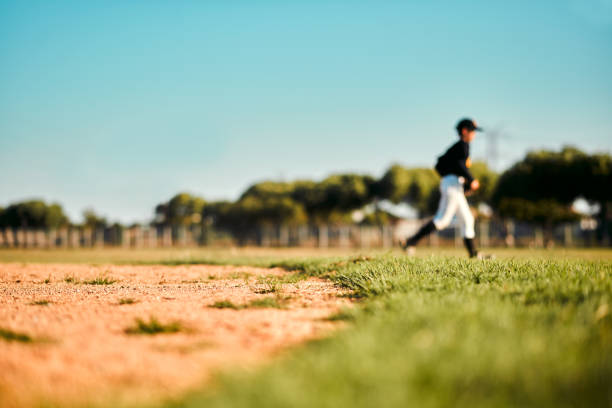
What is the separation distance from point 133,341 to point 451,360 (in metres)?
1.69

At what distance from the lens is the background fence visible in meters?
32.9

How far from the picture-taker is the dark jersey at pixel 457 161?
7.18m

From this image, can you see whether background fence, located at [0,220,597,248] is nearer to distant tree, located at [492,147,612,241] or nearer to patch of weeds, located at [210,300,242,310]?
distant tree, located at [492,147,612,241]

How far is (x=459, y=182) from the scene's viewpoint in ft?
23.8

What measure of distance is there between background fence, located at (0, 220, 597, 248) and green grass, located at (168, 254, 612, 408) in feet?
97.1

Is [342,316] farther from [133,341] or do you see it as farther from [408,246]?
[408,246]

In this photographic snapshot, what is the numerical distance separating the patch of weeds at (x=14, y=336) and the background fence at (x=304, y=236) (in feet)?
99.2

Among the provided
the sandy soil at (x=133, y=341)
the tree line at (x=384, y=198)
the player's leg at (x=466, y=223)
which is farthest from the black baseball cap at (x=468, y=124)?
the tree line at (x=384, y=198)

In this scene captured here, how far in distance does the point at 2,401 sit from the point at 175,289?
9.78ft

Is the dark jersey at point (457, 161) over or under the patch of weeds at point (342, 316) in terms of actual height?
over

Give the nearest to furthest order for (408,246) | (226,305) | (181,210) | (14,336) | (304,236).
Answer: (14,336) → (226,305) → (408,246) → (304,236) → (181,210)

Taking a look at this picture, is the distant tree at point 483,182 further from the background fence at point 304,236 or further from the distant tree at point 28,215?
the distant tree at point 28,215

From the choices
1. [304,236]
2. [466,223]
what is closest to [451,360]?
[466,223]

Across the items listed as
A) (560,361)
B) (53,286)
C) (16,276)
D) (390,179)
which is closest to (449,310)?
(560,361)
